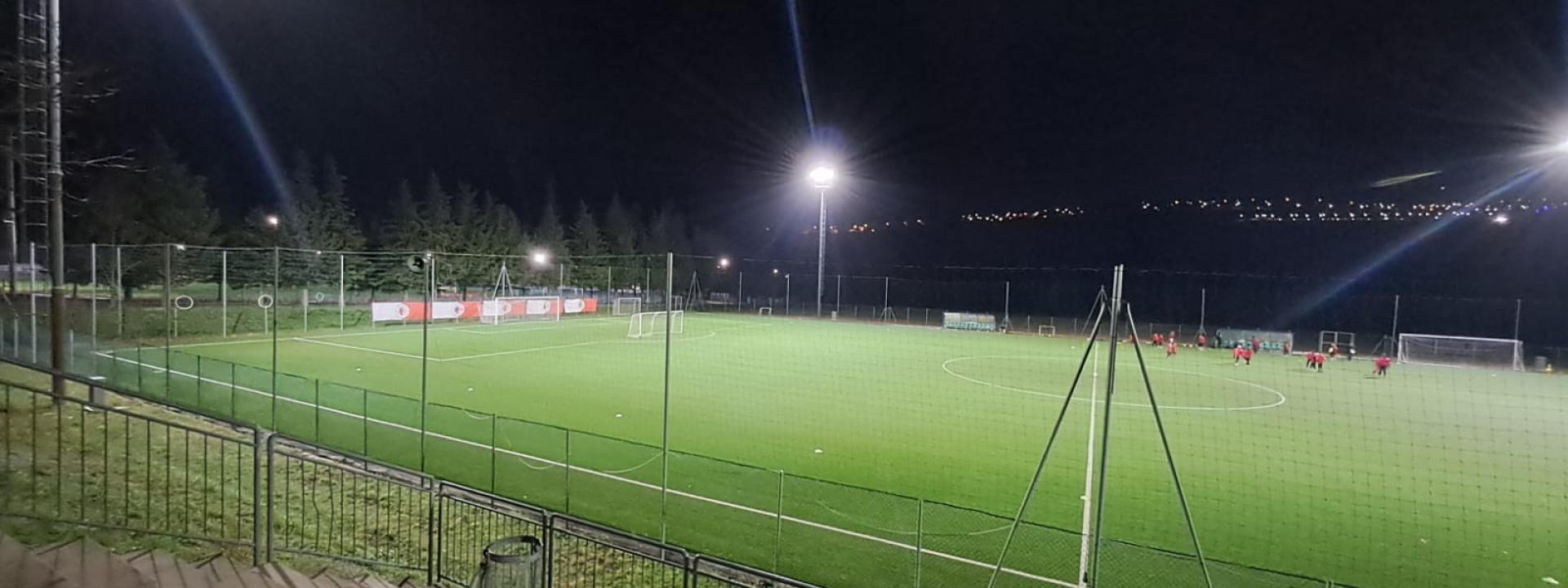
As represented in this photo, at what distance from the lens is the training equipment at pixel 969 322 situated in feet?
141

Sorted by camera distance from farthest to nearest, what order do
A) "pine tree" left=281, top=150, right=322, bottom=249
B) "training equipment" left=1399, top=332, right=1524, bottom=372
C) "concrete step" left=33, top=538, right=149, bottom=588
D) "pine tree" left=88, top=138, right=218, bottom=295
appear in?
1. "pine tree" left=281, top=150, right=322, bottom=249
2. "pine tree" left=88, top=138, right=218, bottom=295
3. "training equipment" left=1399, top=332, right=1524, bottom=372
4. "concrete step" left=33, top=538, right=149, bottom=588

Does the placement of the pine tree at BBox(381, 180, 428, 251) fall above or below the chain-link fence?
above

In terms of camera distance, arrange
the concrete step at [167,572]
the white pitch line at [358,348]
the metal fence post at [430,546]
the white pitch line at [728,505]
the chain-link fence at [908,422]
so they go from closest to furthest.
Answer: the concrete step at [167,572]
the metal fence post at [430,546]
the white pitch line at [728,505]
the chain-link fence at [908,422]
the white pitch line at [358,348]

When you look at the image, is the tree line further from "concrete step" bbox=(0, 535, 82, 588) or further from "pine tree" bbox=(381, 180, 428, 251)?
"concrete step" bbox=(0, 535, 82, 588)

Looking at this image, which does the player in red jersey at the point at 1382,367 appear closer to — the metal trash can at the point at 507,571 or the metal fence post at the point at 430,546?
the metal fence post at the point at 430,546

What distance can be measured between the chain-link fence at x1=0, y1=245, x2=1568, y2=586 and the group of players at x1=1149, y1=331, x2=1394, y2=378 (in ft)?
1.12

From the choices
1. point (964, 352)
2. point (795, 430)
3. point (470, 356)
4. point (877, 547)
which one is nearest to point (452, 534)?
point (877, 547)

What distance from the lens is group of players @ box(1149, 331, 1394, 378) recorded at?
25016mm

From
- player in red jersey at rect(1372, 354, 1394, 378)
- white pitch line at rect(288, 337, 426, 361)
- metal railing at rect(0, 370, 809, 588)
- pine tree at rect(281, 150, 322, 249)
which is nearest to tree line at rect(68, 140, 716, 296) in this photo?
pine tree at rect(281, 150, 322, 249)

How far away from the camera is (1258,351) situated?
108 feet

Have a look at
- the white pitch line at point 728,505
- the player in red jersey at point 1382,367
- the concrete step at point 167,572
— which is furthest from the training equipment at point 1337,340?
the concrete step at point 167,572

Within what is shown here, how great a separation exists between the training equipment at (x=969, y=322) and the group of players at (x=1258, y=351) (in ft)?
30.1

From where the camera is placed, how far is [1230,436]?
51.1 ft

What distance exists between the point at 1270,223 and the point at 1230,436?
1978 inches
